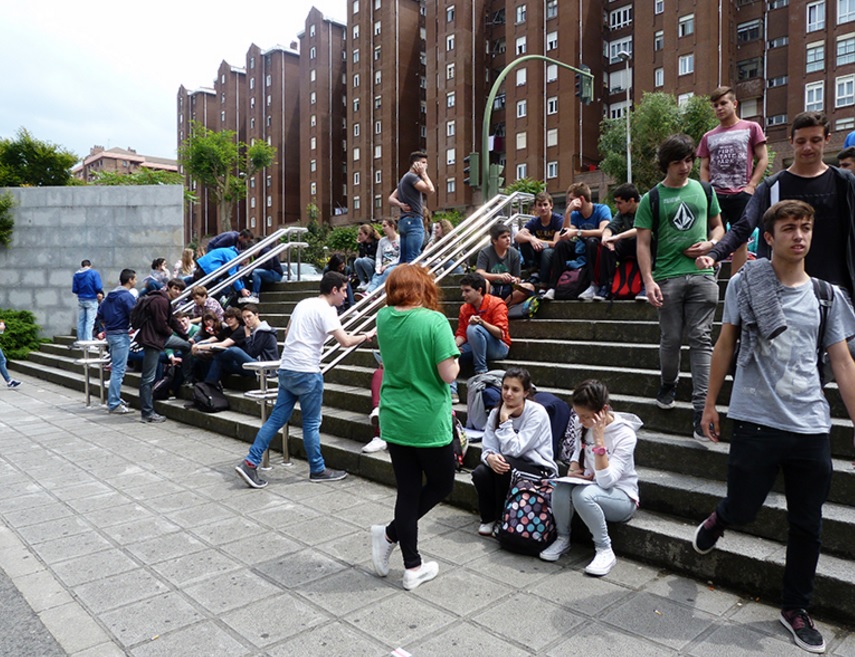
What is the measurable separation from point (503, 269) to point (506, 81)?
1799 inches

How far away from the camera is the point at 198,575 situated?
385cm

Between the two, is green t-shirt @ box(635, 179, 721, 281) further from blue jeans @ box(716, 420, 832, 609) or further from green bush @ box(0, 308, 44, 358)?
green bush @ box(0, 308, 44, 358)

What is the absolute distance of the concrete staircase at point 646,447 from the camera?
3438 millimetres

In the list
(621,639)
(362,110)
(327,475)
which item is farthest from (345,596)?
(362,110)

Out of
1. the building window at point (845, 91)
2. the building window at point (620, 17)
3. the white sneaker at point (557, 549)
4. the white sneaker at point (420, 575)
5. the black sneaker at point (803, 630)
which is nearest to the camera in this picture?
the black sneaker at point (803, 630)

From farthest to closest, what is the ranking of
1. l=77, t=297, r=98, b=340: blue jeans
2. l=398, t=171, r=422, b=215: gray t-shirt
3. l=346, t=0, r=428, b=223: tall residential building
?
l=346, t=0, r=428, b=223: tall residential building, l=77, t=297, r=98, b=340: blue jeans, l=398, t=171, r=422, b=215: gray t-shirt

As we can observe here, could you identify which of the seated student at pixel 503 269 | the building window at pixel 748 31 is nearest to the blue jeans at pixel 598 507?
the seated student at pixel 503 269

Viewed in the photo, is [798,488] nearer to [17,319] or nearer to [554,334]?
[554,334]

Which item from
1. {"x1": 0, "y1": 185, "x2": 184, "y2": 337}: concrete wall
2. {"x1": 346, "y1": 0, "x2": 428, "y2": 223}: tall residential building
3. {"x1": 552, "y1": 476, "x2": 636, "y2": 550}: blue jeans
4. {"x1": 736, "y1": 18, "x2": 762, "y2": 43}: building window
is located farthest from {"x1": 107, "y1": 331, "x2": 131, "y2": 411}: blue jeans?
{"x1": 346, "y1": 0, "x2": 428, "y2": 223}: tall residential building

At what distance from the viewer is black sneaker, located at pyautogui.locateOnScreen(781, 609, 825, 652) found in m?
2.85

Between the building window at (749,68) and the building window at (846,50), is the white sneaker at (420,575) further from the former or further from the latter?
the building window at (749,68)

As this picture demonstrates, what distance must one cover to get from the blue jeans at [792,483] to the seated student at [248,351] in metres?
6.24

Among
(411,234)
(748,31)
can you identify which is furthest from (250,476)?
(748,31)

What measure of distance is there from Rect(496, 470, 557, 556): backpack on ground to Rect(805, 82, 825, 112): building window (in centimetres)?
4040
